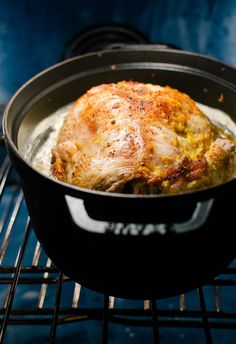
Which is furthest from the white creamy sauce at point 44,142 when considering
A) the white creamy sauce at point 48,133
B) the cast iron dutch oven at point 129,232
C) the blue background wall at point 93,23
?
the blue background wall at point 93,23

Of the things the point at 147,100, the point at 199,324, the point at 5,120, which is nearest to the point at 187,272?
the point at 199,324

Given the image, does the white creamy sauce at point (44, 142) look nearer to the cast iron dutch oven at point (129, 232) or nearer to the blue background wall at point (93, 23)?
the cast iron dutch oven at point (129, 232)

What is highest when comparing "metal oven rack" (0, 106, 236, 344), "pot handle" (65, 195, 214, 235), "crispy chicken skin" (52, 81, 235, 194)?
"crispy chicken skin" (52, 81, 235, 194)

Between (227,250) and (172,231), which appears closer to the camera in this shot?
(172,231)

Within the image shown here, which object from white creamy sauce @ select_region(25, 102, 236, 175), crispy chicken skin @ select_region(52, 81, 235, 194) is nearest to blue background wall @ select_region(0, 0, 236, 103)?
white creamy sauce @ select_region(25, 102, 236, 175)

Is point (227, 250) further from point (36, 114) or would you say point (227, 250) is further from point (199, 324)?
point (36, 114)

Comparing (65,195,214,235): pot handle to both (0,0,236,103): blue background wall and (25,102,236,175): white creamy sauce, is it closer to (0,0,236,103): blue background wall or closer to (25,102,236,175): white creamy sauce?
(25,102,236,175): white creamy sauce
